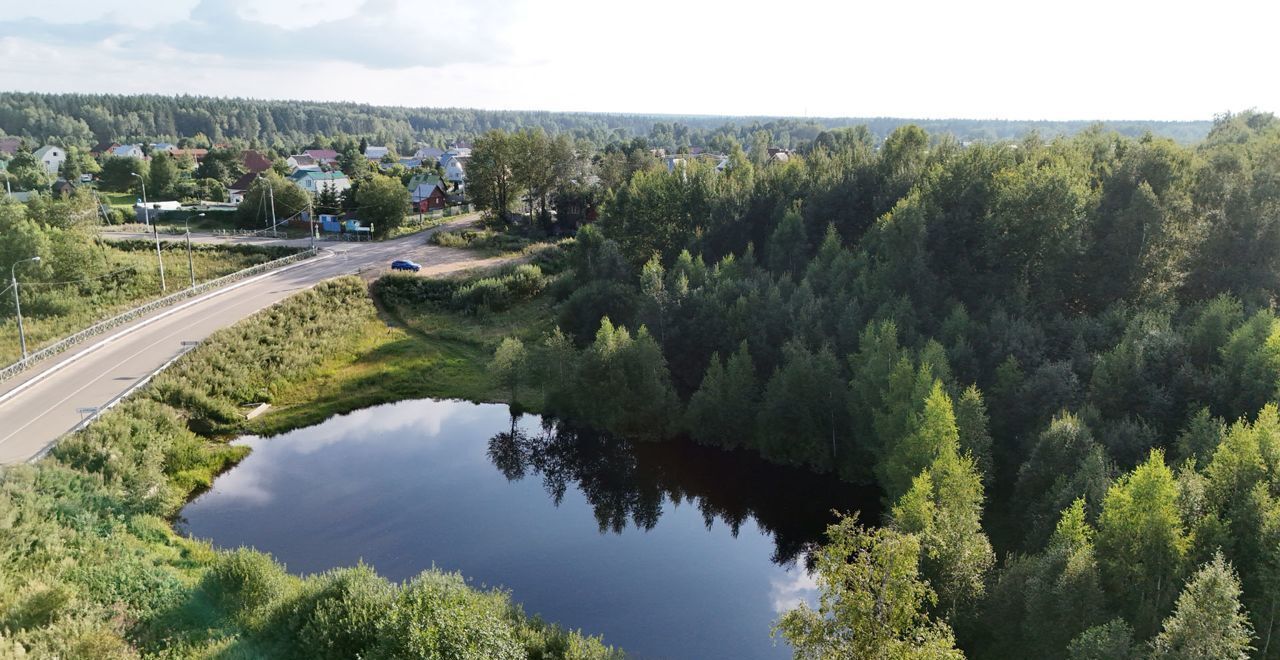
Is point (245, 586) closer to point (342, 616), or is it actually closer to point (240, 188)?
point (342, 616)

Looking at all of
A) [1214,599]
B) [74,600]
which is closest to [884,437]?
[1214,599]

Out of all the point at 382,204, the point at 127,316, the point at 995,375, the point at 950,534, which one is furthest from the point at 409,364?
the point at 950,534

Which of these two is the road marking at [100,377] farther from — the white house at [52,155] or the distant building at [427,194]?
the white house at [52,155]

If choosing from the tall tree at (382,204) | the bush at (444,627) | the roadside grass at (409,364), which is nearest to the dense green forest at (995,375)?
the roadside grass at (409,364)

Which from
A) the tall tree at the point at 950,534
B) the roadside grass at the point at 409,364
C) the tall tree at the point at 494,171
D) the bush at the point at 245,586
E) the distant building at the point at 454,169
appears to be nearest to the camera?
the tall tree at the point at 950,534

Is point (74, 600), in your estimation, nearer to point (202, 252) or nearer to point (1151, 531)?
point (1151, 531)
